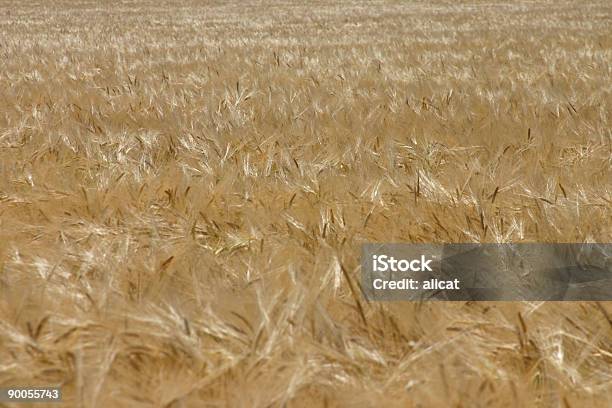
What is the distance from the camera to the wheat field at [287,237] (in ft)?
3.29

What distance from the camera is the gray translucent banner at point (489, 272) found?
4.19ft

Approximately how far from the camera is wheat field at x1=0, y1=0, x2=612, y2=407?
3.29 ft

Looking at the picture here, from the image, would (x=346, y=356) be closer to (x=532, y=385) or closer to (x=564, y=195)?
(x=532, y=385)

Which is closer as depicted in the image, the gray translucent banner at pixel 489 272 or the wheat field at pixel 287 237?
the wheat field at pixel 287 237

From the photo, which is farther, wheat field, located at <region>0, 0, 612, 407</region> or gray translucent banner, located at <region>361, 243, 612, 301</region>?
gray translucent banner, located at <region>361, 243, 612, 301</region>

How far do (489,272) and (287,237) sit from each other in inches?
21.4

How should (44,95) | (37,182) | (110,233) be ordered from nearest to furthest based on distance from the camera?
(110,233)
(37,182)
(44,95)

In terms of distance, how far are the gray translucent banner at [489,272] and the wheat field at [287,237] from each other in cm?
5

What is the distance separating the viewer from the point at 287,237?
1.60 metres

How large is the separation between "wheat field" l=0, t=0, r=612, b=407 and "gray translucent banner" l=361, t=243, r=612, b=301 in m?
0.05

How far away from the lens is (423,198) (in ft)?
5.98

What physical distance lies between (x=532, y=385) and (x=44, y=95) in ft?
13.8

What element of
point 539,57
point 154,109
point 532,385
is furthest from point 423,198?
point 539,57

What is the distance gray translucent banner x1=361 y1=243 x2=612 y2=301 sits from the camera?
50.2 inches
